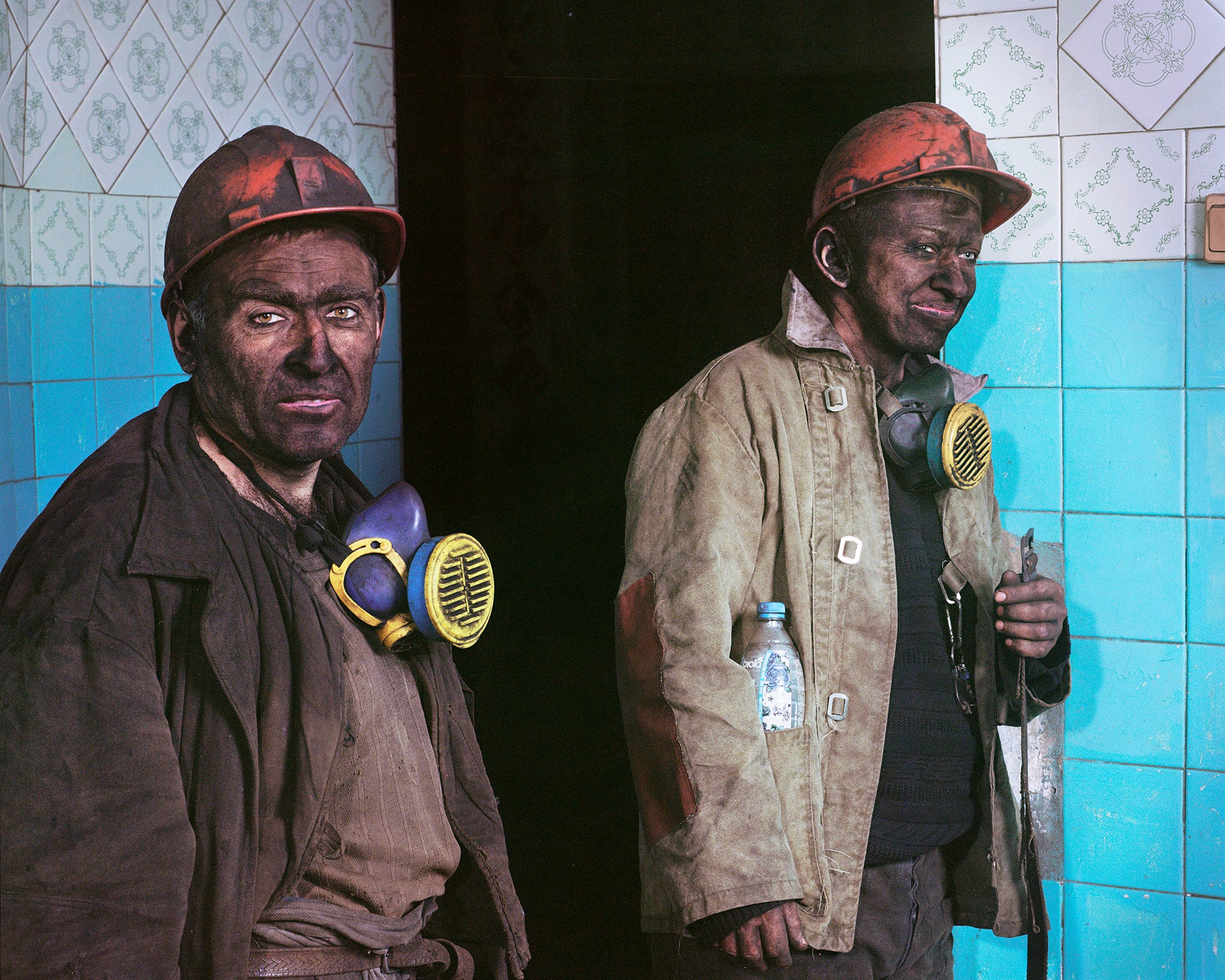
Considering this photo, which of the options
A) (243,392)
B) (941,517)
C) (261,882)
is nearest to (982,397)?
(941,517)

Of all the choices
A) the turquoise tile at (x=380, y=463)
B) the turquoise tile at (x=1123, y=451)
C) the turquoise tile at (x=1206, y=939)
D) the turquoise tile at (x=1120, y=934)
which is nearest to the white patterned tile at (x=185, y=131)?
the turquoise tile at (x=380, y=463)

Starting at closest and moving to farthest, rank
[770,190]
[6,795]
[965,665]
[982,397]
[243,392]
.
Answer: [6,795] → [243,392] → [965,665] → [982,397] → [770,190]

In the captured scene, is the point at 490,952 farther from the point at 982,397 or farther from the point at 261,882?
the point at 982,397

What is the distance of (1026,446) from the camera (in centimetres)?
268

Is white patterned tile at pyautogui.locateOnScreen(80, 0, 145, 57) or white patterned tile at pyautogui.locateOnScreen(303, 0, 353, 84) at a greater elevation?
white patterned tile at pyautogui.locateOnScreen(303, 0, 353, 84)

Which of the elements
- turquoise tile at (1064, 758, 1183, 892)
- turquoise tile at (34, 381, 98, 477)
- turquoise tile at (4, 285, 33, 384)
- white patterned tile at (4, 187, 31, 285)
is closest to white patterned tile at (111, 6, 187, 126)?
white patterned tile at (4, 187, 31, 285)

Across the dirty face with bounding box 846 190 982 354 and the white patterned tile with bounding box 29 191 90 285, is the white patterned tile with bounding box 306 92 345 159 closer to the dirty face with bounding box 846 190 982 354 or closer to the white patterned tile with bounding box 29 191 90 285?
the white patterned tile with bounding box 29 191 90 285

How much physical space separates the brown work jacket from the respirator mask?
6 centimetres

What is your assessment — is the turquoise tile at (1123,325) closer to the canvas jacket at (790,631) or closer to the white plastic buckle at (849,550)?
the canvas jacket at (790,631)

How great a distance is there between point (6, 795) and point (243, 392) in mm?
556

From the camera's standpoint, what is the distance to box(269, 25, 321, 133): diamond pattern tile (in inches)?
120

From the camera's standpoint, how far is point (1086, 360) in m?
2.62

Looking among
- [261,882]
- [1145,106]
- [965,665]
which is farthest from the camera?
[1145,106]

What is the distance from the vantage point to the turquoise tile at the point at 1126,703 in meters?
2.59
